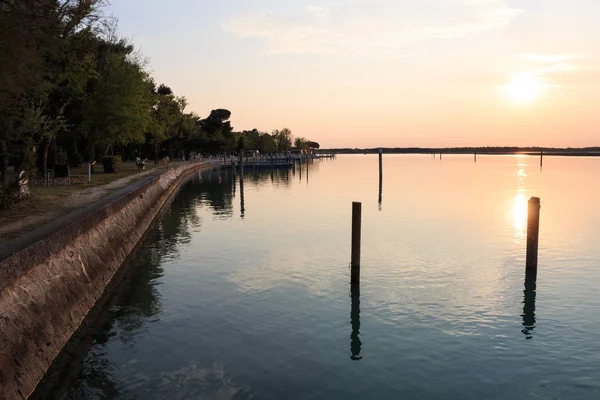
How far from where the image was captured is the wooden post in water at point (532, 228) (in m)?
17.2

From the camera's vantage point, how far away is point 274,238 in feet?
86.3

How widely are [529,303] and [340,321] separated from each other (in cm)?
622

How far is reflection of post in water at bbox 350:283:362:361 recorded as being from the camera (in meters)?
11.5

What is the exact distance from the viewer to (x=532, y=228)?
17328mm

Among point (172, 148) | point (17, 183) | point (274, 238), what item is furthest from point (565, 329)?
point (172, 148)

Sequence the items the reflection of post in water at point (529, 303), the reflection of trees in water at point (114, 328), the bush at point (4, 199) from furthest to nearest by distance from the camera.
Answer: the bush at point (4, 199) → the reflection of post in water at point (529, 303) → the reflection of trees in water at point (114, 328)

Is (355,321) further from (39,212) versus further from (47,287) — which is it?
(39,212)

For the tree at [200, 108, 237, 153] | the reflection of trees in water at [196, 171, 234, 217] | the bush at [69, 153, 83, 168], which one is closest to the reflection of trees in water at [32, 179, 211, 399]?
the reflection of trees in water at [196, 171, 234, 217]

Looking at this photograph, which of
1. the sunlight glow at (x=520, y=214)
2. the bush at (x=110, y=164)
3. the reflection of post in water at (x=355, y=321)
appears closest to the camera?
the reflection of post in water at (x=355, y=321)

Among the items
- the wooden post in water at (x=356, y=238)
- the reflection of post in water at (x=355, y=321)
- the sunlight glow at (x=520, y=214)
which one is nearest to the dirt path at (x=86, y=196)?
the wooden post in water at (x=356, y=238)

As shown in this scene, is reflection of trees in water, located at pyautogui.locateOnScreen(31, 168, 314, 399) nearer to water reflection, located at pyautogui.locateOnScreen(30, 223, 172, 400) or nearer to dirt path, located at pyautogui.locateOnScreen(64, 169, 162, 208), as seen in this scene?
water reflection, located at pyautogui.locateOnScreen(30, 223, 172, 400)

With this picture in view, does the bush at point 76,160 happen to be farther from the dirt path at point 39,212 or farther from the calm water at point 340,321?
the calm water at point 340,321

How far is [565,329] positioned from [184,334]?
32.8ft

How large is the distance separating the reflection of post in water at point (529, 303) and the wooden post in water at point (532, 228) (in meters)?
0.37
